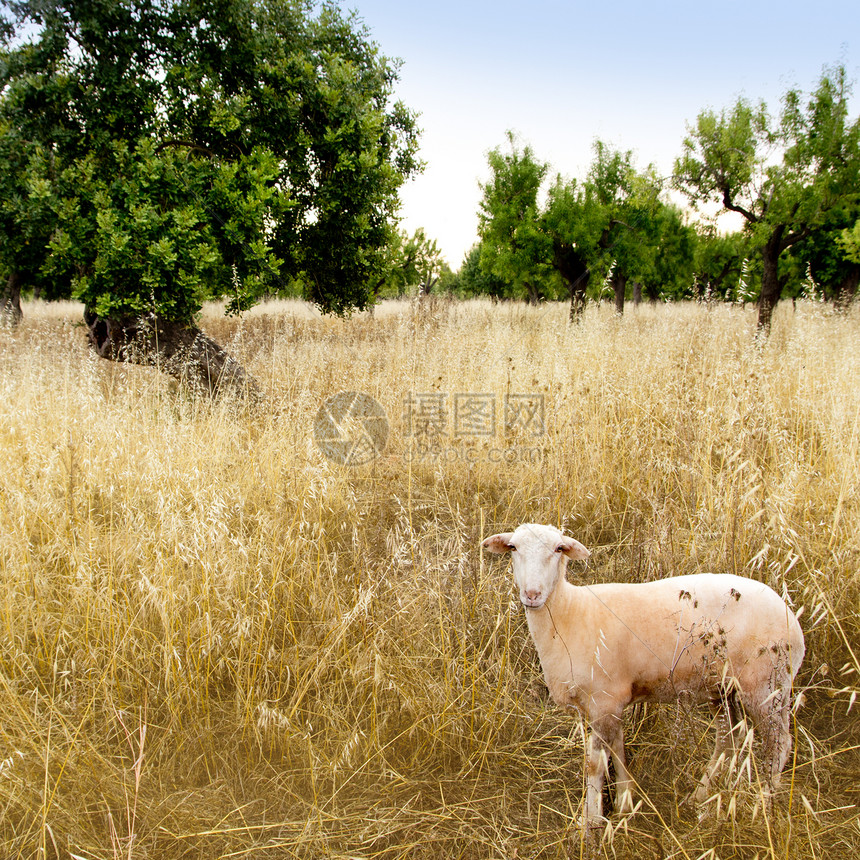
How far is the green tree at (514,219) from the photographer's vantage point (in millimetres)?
16609

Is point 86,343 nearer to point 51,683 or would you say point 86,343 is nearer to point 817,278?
point 51,683

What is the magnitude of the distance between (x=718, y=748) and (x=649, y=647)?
447mm

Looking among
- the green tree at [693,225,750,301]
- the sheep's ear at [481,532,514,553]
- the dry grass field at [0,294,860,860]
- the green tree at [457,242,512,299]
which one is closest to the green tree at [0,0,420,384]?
the dry grass field at [0,294,860,860]

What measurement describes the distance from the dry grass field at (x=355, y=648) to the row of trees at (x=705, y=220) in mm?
3095

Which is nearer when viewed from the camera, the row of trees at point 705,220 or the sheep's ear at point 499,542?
the sheep's ear at point 499,542

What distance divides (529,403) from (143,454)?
10.0ft

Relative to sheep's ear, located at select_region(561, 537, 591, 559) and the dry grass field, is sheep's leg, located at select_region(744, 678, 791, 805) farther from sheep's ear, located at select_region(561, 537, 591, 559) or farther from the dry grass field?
sheep's ear, located at select_region(561, 537, 591, 559)

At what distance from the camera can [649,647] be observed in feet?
6.84

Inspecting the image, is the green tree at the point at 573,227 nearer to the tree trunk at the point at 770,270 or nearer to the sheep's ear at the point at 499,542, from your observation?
the tree trunk at the point at 770,270

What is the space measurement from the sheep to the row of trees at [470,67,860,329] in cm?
414

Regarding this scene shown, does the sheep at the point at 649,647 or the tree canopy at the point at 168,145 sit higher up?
the tree canopy at the point at 168,145

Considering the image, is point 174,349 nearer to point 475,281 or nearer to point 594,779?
point 594,779

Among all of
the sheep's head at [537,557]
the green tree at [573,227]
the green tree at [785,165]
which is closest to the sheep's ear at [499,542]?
the sheep's head at [537,557]

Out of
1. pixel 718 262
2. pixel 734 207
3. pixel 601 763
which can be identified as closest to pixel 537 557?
pixel 601 763
